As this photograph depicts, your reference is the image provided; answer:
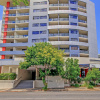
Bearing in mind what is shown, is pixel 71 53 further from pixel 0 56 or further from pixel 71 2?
pixel 0 56

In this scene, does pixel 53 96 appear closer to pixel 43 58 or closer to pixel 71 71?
pixel 43 58

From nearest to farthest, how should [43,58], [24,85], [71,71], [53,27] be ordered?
[43,58]
[71,71]
[24,85]
[53,27]

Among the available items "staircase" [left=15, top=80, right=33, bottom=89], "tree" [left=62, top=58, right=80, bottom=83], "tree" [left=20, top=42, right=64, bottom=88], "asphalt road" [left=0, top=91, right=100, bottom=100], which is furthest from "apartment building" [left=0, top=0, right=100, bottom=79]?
"asphalt road" [left=0, top=91, right=100, bottom=100]

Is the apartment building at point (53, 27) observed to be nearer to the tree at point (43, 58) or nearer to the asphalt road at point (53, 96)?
the tree at point (43, 58)

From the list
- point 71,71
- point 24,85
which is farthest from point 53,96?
point 24,85

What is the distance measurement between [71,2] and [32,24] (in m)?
15.4

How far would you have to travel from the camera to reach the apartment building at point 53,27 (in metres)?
38.9

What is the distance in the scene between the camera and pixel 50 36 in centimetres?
3922

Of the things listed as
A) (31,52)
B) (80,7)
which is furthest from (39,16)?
(31,52)

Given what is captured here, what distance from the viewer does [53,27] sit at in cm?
3900

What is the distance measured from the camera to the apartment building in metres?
38.9

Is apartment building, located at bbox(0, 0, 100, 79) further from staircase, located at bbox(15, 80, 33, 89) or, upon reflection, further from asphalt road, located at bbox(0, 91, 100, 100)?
asphalt road, located at bbox(0, 91, 100, 100)

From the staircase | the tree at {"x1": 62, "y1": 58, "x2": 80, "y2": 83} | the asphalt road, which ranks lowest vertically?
the staircase

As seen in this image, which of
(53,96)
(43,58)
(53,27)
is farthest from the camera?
(53,27)
